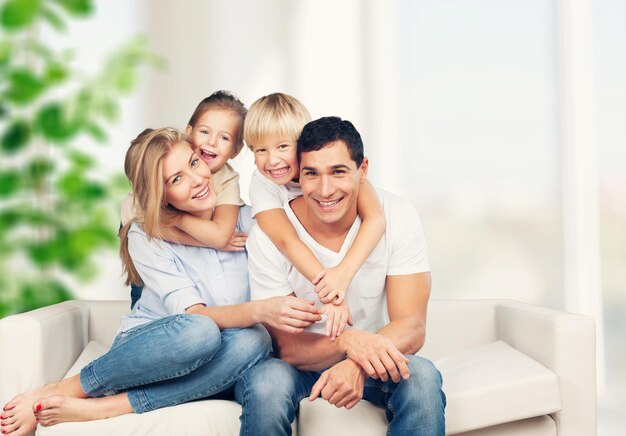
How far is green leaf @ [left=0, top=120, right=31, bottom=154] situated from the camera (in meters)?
3.45

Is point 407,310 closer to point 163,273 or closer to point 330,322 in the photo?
point 330,322

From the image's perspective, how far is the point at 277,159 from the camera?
7.13ft

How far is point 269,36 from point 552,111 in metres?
1.28

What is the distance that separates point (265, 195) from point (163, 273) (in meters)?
0.34

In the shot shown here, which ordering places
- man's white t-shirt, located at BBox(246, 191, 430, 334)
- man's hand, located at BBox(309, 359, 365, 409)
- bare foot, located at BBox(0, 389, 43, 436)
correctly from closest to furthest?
man's hand, located at BBox(309, 359, 365, 409)
bare foot, located at BBox(0, 389, 43, 436)
man's white t-shirt, located at BBox(246, 191, 430, 334)

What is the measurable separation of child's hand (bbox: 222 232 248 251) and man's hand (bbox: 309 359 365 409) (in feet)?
1.85

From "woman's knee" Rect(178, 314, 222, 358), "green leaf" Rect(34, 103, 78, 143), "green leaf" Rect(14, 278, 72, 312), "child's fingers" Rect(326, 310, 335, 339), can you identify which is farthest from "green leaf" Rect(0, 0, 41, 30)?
"child's fingers" Rect(326, 310, 335, 339)

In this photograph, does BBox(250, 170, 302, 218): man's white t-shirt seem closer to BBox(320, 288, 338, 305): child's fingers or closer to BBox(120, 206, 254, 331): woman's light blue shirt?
BBox(120, 206, 254, 331): woman's light blue shirt

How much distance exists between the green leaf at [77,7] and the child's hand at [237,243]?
5.53 feet

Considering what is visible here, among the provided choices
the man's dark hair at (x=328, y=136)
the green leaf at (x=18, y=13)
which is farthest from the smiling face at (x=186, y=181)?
the green leaf at (x=18, y=13)

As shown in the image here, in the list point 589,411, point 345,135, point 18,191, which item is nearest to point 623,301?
point 589,411

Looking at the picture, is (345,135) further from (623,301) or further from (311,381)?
(623,301)

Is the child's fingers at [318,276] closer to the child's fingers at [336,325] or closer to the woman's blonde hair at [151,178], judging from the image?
the child's fingers at [336,325]

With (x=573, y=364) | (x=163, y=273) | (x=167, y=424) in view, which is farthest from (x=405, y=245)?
(x=167, y=424)
